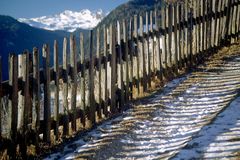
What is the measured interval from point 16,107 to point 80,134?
146 cm

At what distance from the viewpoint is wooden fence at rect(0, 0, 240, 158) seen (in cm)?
591

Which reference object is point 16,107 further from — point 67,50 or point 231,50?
point 231,50

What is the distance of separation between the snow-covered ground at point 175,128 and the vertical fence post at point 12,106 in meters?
0.61

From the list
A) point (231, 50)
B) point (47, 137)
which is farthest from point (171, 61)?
point (47, 137)

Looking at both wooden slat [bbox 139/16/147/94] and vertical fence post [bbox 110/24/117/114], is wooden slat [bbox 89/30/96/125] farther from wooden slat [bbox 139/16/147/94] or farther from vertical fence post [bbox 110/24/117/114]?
wooden slat [bbox 139/16/147/94]

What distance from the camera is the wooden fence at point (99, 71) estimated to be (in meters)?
5.91

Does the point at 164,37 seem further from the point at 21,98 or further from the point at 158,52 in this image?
the point at 21,98

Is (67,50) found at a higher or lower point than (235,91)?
higher

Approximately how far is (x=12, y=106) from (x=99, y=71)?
2.12 metres

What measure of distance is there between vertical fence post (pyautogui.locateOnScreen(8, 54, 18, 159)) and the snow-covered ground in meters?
0.61

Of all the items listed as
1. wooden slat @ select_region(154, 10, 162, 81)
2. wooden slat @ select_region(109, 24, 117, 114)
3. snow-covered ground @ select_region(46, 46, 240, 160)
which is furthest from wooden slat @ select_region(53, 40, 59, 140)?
wooden slat @ select_region(154, 10, 162, 81)

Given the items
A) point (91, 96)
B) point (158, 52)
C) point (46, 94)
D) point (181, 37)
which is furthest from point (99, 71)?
point (181, 37)

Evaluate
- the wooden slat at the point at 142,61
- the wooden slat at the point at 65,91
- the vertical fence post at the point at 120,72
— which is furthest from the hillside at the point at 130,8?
the wooden slat at the point at 65,91

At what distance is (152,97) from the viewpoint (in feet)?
27.9
